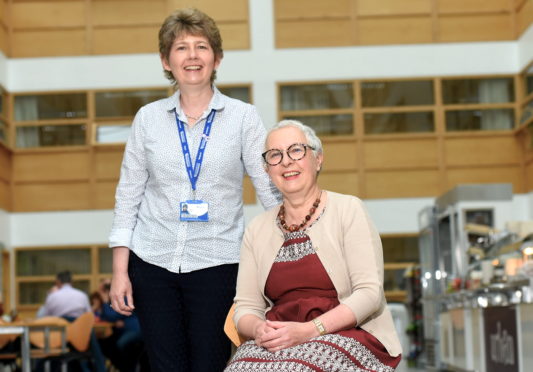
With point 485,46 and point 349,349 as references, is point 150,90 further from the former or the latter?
point 349,349

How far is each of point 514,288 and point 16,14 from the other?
40.9ft

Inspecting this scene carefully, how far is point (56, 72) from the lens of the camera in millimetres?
16828

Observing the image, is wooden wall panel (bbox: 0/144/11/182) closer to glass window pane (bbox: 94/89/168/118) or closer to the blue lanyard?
glass window pane (bbox: 94/89/168/118)

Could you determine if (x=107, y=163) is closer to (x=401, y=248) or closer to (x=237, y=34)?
(x=237, y=34)

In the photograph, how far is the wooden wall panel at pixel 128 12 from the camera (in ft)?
55.5

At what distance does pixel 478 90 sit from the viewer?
1678 cm

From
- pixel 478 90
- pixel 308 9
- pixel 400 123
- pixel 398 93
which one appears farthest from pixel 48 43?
pixel 478 90

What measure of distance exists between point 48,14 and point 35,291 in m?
4.60

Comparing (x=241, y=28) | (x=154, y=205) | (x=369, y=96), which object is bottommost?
(x=154, y=205)

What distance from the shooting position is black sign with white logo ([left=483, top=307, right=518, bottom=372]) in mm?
6828

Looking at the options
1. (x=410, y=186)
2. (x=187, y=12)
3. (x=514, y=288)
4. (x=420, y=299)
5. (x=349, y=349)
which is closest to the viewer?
(x=349, y=349)

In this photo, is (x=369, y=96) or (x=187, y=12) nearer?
(x=187, y=12)

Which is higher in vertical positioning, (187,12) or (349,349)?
(187,12)

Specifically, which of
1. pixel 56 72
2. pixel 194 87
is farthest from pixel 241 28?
pixel 194 87
